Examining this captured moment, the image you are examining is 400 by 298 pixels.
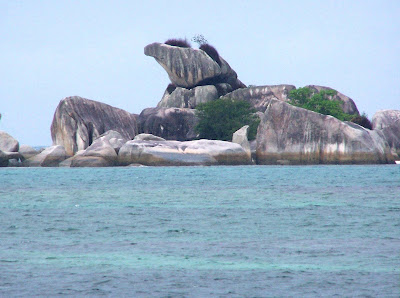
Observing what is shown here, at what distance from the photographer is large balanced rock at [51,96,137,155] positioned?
2352 inches

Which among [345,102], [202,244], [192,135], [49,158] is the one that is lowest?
[202,244]

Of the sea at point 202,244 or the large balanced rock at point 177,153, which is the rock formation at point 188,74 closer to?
the large balanced rock at point 177,153

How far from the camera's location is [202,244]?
14023 mm

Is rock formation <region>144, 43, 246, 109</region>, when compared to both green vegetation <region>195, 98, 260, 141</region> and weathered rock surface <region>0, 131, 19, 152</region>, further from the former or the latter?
weathered rock surface <region>0, 131, 19, 152</region>

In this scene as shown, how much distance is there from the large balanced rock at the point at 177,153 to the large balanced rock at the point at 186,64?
71.4 feet

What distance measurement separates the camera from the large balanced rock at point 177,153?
50719 millimetres

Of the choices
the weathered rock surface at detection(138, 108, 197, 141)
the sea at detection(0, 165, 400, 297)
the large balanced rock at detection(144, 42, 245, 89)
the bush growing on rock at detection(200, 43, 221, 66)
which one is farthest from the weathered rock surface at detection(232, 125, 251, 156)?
the sea at detection(0, 165, 400, 297)

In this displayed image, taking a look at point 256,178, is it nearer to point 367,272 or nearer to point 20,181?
point 20,181

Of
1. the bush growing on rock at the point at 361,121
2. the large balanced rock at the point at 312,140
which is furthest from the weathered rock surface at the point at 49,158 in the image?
the bush growing on rock at the point at 361,121

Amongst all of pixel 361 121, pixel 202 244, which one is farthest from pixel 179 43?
pixel 202 244

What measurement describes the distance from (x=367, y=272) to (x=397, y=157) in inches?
2056

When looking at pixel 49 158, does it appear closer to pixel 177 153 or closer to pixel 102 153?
pixel 102 153

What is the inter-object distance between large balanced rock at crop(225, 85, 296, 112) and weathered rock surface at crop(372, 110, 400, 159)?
9.15 m

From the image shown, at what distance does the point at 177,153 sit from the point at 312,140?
32.0ft
